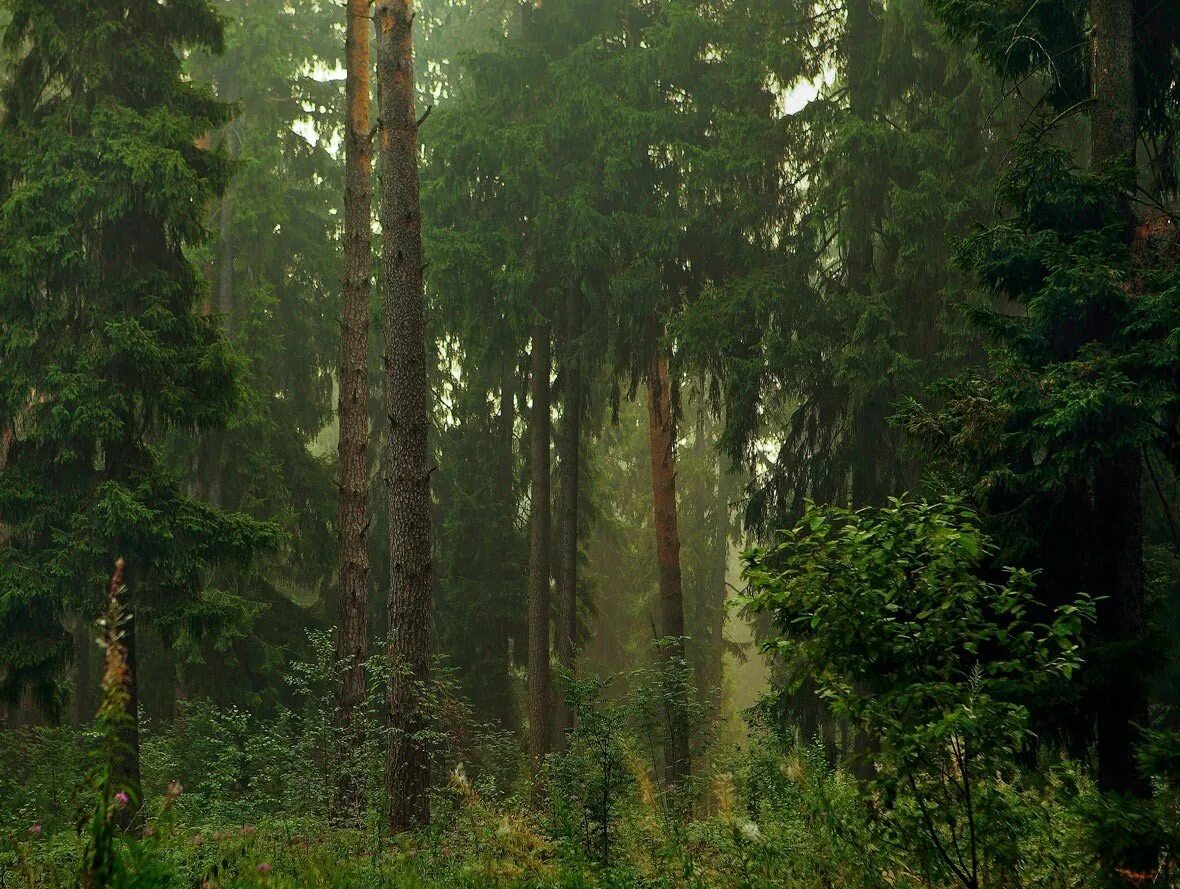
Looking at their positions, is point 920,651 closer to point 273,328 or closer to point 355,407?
point 355,407

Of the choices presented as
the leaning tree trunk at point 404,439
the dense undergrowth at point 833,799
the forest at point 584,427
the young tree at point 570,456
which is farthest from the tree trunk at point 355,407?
the young tree at point 570,456

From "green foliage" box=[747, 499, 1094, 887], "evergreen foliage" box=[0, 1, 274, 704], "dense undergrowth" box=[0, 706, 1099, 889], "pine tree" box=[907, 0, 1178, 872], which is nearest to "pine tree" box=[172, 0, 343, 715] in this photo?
"evergreen foliage" box=[0, 1, 274, 704]

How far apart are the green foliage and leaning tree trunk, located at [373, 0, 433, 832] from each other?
4.68 m

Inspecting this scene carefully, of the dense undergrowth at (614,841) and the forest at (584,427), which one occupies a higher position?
the forest at (584,427)

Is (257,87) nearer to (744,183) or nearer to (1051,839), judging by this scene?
(744,183)

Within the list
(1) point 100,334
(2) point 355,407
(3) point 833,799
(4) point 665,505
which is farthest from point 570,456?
(3) point 833,799

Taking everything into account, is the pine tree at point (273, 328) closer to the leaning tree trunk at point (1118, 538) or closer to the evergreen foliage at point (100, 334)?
the evergreen foliage at point (100, 334)

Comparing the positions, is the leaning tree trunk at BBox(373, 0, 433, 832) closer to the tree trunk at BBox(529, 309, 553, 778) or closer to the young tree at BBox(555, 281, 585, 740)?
the tree trunk at BBox(529, 309, 553, 778)

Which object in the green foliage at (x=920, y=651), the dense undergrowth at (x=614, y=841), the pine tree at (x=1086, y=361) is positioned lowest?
the dense undergrowth at (x=614, y=841)

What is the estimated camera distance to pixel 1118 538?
24.2 feet

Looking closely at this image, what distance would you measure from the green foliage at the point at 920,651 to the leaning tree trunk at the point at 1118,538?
1959mm

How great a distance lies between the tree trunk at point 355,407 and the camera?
12750 millimetres

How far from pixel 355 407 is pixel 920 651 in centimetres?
926

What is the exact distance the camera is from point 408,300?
1031cm
